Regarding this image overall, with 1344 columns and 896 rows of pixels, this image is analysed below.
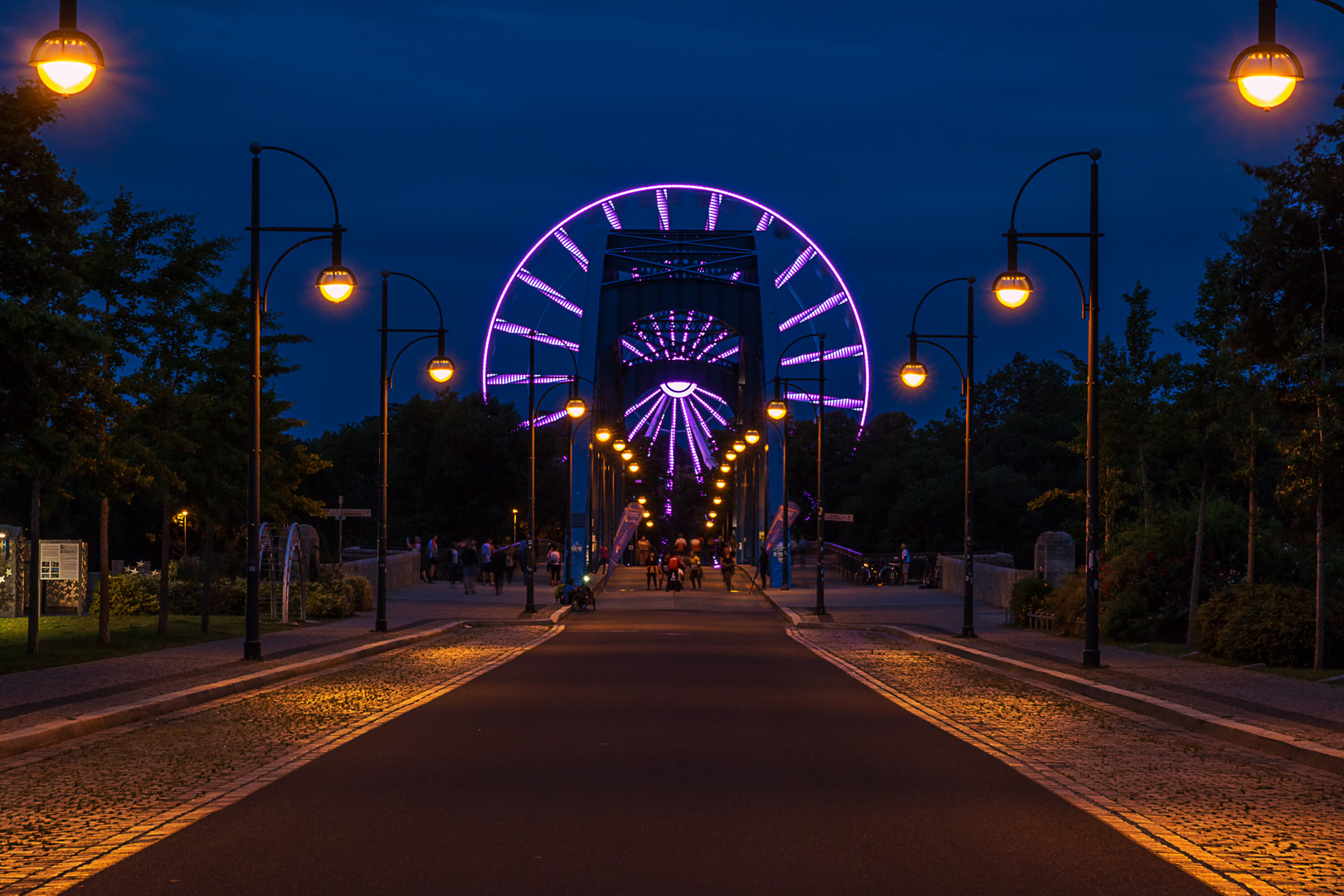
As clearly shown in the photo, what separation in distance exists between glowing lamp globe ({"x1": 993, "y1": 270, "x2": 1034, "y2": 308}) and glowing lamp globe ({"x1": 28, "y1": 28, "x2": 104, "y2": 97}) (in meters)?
13.9

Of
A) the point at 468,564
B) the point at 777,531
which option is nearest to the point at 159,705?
the point at 468,564

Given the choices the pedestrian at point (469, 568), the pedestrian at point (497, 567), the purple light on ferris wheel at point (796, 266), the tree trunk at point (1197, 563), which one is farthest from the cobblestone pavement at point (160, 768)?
the purple light on ferris wheel at point (796, 266)

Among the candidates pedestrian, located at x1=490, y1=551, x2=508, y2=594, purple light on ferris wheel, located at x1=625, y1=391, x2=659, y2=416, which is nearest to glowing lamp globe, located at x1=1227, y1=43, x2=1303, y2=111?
pedestrian, located at x1=490, y1=551, x2=508, y2=594

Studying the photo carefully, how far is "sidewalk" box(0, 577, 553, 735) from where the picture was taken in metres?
14.8

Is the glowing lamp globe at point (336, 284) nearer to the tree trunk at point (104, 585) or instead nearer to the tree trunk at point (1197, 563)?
the tree trunk at point (104, 585)

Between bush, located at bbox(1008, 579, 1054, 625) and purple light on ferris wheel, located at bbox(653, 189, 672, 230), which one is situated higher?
purple light on ferris wheel, located at bbox(653, 189, 672, 230)

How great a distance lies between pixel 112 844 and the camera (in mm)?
8109

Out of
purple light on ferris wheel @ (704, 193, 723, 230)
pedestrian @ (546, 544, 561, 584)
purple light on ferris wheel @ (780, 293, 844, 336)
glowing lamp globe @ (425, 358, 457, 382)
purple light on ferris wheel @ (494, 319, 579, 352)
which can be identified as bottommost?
pedestrian @ (546, 544, 561, 584)

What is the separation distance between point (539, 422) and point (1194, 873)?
60.6 m

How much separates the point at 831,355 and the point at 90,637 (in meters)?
50.7

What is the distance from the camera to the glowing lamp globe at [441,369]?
31.8 meters

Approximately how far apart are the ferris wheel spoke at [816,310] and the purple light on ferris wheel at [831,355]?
216 cm

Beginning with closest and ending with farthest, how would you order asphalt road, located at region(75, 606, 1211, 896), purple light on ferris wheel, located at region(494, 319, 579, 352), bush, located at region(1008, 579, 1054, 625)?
asphalt road, located at region(75, 606, 1211, 896) → bush, located at region(1008, 579, 1054, 625) → purple light on ferris wheel, located at region(494, 319, 579, 352)

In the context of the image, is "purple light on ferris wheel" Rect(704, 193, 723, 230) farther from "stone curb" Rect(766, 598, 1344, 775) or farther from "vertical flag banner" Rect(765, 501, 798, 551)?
"stone curb" Rect(766, 598, 1344, 775)
